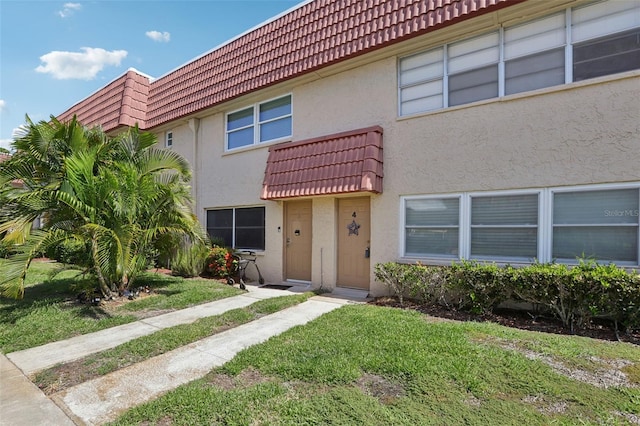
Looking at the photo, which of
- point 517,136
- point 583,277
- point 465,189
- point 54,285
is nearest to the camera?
point 583,277

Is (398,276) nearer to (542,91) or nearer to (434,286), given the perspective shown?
(434,286)

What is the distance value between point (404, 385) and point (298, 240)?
20.8ft

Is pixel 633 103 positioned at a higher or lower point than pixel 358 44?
lower

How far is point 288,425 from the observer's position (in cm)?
294

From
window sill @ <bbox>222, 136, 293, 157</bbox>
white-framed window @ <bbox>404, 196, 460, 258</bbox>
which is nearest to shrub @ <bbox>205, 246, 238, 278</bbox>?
window sill @ <bbox>222, 136, 293, 157</bbox>

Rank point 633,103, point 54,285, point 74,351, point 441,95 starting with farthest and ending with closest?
point 54,285, point 441,95, point 633,103, point 74,351

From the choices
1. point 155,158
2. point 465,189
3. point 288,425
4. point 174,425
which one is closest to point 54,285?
point 155,158

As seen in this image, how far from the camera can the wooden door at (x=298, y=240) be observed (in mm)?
9461

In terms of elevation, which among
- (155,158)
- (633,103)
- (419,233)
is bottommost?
(419,233)

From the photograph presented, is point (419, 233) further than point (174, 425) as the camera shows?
Yes

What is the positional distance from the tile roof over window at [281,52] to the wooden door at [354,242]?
360 cm

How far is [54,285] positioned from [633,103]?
13271 mm

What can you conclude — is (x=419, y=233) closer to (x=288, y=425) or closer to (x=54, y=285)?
(x=288, y=425)

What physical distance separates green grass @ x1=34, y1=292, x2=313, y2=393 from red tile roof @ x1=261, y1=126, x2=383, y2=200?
311 cm
